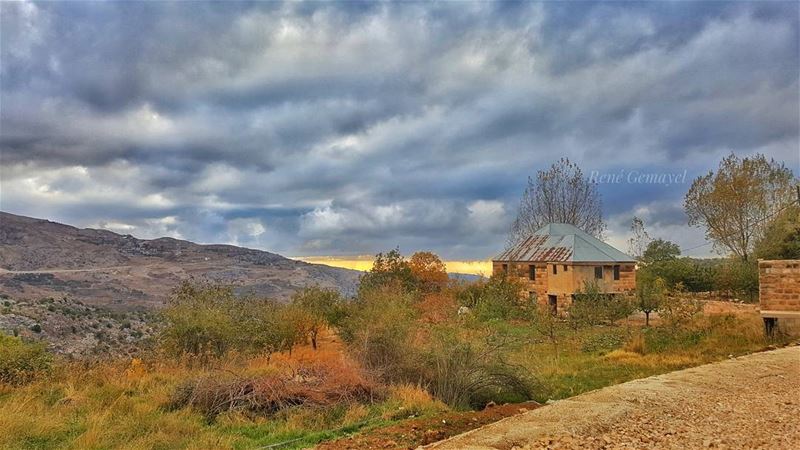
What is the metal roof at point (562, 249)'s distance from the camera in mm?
31375

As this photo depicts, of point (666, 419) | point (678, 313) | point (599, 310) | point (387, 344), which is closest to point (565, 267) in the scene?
point (599, 310)

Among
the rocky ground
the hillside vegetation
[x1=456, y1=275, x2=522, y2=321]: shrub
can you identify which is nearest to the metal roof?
[x1=456, y1=275, x2=522, y2=321]: shrub

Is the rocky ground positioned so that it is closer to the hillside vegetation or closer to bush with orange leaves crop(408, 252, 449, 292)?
the hillside vegetation

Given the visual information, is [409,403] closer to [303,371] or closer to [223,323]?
[303,371]

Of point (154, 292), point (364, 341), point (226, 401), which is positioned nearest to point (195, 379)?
point (226, 401)

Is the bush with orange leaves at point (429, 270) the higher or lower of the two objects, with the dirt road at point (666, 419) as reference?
higher

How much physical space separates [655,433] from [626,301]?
18.0 metres

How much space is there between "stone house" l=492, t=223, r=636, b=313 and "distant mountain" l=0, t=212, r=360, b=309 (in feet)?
33.3

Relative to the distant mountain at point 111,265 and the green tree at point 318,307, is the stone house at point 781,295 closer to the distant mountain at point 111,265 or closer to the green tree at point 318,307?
the green tree at point 318,307

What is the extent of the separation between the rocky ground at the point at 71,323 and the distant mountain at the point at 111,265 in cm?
374

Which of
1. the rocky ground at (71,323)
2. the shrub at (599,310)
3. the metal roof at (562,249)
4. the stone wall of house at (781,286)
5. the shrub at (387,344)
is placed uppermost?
the metal roof at (562,249)

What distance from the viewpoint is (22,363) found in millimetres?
11875

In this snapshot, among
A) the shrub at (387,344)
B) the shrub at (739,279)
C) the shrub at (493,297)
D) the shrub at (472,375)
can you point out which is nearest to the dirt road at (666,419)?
the shrub at (472,375)

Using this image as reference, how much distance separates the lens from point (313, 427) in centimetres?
851
